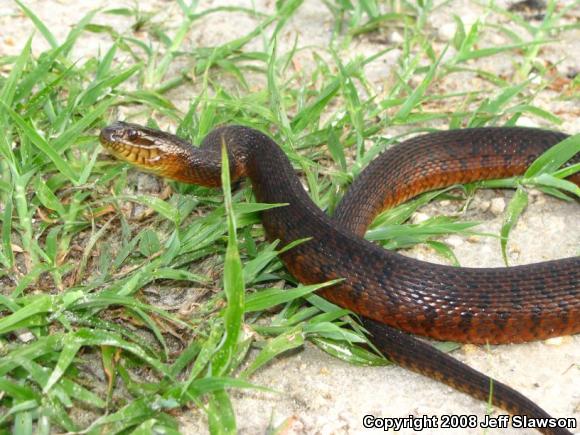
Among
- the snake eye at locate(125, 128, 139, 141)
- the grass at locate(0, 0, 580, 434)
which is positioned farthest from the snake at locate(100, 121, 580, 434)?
the grass at locate(0, 0, 580, 434)

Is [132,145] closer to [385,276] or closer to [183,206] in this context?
[183,206]

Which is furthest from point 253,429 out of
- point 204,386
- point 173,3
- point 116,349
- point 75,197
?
point 173,3

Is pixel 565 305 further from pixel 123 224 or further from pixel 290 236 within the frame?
pixel 123 224

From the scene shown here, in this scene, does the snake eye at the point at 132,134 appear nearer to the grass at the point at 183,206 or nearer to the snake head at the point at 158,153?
the snake head at the point at 158,153
